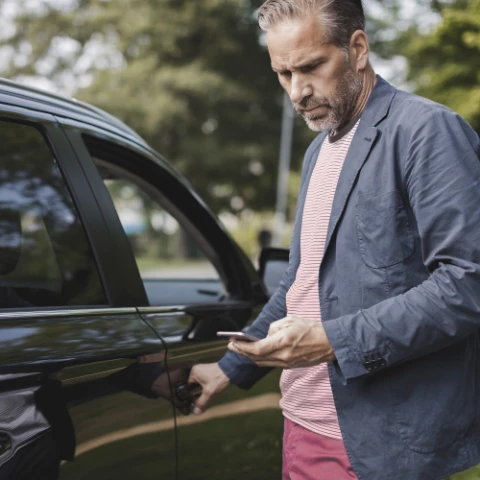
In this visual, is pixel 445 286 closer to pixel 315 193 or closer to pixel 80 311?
pixel 315 193

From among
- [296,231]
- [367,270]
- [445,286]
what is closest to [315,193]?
[296,231]

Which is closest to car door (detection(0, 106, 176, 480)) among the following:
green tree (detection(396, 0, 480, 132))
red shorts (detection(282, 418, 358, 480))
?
red shorts (detection(282, 418, 358, 480))

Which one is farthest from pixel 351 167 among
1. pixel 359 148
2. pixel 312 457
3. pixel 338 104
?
pixel 312 457

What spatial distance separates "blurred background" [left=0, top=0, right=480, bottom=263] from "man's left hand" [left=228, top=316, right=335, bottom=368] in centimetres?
2757

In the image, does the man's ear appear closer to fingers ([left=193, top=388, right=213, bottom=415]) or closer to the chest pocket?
the chest pocket

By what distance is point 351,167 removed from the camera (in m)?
1.83

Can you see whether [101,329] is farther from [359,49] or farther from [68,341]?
[359,49]

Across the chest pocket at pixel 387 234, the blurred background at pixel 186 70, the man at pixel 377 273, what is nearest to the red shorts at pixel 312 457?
the man at pixel 377 273

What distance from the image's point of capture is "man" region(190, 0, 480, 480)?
1.62m

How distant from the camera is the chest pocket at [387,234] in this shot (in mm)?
1701

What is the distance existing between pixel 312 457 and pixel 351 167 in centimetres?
75

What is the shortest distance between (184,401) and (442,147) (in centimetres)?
103

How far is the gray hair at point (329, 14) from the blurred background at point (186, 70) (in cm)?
2739

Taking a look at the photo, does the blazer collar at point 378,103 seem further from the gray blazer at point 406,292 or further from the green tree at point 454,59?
the green tree at point 454,59
